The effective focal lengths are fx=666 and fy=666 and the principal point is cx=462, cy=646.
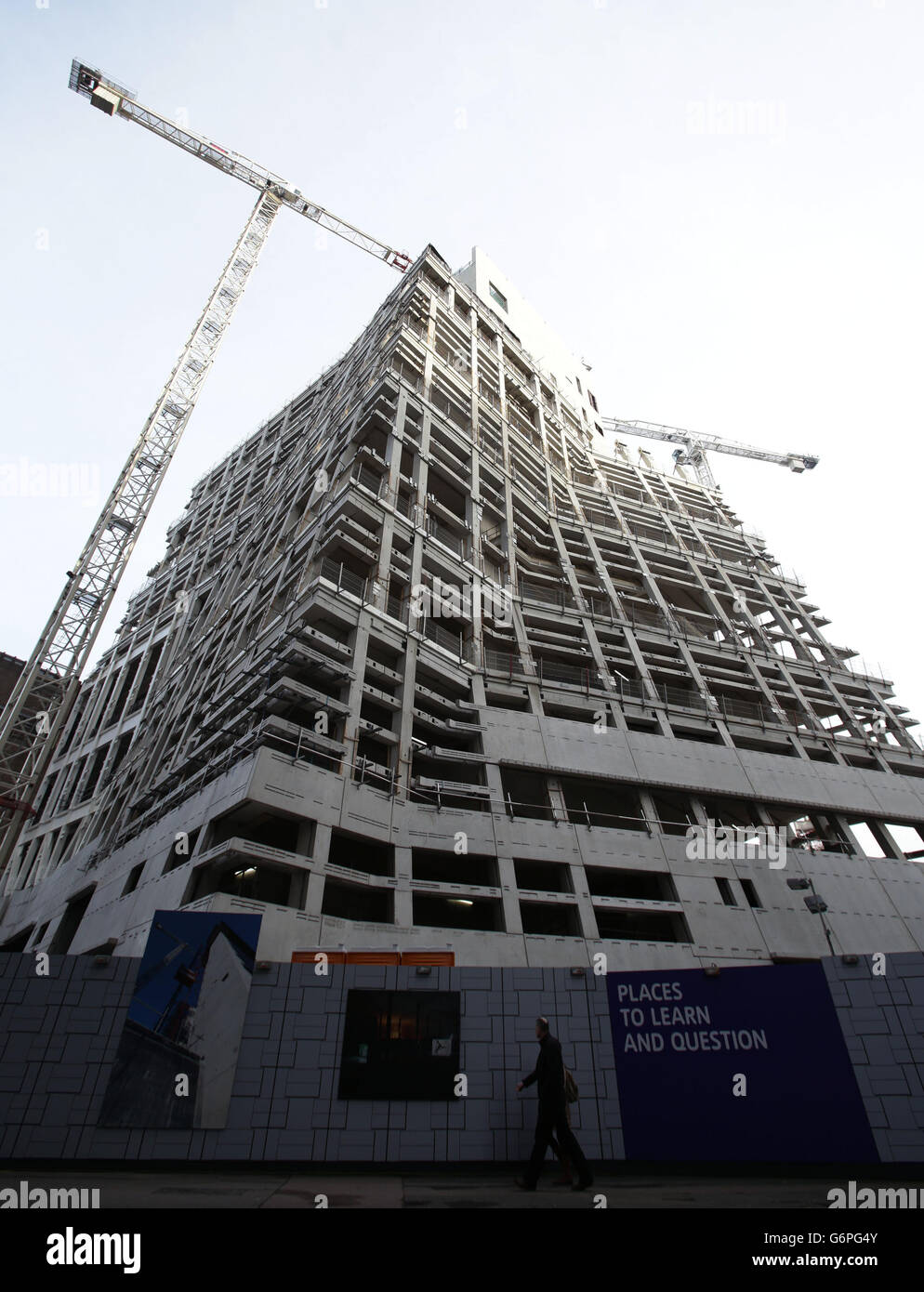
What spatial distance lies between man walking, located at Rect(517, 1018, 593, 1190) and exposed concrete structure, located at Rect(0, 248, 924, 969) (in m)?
10.1

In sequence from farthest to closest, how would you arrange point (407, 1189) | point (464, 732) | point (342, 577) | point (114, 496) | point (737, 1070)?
point (114, 496), point (342, 577), point (464, 732), point (737, 1070), point (407, 1189)

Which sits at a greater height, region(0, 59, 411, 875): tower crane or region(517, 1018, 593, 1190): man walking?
region(0, 59, 411, 875): tower crane

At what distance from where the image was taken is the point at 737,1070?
973 cm

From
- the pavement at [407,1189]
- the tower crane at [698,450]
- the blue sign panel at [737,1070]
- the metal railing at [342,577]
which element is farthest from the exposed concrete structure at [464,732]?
the tower crane at [698,450]

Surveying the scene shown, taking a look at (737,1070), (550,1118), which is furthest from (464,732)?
(550,1118)

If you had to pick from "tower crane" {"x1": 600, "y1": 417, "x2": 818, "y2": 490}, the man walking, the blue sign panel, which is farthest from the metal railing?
"tower crane" {"x1": 600, "y1": 417, "x2": 818, "y2": 490}

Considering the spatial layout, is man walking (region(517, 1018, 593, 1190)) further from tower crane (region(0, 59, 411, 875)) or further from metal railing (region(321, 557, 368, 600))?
tower crane (region(0, 59, 411, 875))

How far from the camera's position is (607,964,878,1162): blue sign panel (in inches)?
367

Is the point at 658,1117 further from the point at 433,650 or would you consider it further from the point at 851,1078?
the point at 433,650

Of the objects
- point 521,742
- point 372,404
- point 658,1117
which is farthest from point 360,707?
point 372,404

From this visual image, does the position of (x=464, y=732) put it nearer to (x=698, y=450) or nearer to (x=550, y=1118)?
(x=550, y=1118)

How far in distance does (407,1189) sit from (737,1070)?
16.4 feet

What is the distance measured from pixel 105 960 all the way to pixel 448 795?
14.5m
